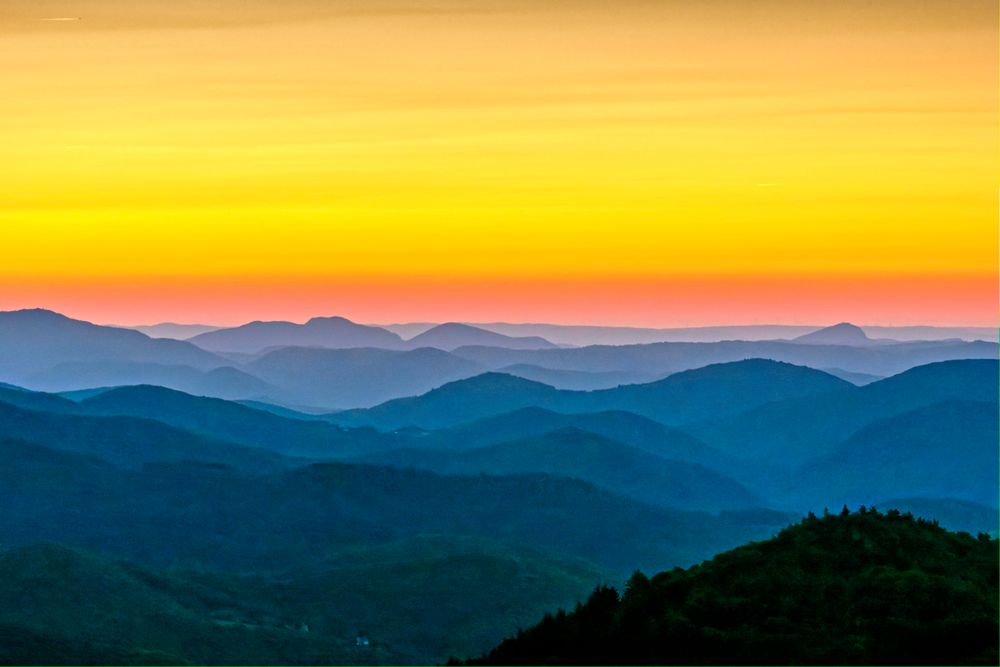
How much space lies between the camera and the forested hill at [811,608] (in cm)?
6438

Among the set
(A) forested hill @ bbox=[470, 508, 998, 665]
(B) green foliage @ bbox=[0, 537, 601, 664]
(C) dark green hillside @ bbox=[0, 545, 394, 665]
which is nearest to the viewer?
(A) forested hill @ bbox=[470, 508, 998, 665]

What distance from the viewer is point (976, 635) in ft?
210

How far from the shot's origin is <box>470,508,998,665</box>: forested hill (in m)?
64.4

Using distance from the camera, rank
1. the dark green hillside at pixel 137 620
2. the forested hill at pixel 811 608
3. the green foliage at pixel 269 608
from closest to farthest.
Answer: the forested hill at pixel 811 608
the dark green hillside at pixel 137 620
the green foliage at pixel 269 608

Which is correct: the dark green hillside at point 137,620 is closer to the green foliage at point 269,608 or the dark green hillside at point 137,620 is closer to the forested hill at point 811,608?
the green foliage at point 269,608

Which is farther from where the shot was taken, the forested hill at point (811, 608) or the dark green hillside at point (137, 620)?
the dark green hillside at point (137, 620)

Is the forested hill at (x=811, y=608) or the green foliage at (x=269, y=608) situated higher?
the forested hill at (x=811, y=608)

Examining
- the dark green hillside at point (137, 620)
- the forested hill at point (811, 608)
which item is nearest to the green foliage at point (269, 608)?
the dark green hillside at point (137, 620)

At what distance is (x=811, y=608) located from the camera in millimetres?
70250

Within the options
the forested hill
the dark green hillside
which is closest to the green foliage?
the dark green hillside

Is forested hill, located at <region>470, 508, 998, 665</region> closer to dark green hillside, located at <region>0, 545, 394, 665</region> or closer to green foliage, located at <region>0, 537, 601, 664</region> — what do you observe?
dark green hillside, located at <region>0, 545, 394, 665</region>

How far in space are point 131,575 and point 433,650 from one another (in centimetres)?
3827

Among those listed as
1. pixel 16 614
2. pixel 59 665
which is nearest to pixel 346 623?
pixel 16 614

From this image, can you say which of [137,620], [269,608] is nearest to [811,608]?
[137,620]
